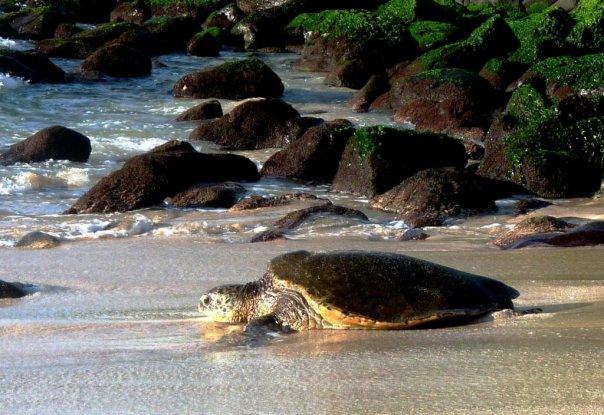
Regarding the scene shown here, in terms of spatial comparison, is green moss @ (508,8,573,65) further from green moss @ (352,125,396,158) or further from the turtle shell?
the turtle shell

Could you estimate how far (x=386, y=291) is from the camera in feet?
13.3

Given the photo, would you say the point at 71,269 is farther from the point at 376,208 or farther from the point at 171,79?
the point at 171,79

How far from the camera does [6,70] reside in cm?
1767

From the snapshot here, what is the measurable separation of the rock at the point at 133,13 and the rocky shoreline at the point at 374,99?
3.9 inches

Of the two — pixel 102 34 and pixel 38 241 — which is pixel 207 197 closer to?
pixel 38 241

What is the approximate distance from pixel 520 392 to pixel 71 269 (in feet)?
13.0

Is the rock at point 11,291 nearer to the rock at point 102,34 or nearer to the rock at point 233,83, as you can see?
the rock at point 233,83

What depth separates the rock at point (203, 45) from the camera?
22.5 m

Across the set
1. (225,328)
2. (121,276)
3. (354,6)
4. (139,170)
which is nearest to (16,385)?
Answer: (225,328)

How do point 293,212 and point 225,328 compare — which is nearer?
point 225,328

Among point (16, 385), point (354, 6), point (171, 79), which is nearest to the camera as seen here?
point (16, 385)

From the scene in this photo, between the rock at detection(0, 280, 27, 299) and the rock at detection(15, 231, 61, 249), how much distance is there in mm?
1738

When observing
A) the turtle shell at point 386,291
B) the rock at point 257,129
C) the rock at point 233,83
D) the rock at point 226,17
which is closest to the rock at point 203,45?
the rock at point 226,17

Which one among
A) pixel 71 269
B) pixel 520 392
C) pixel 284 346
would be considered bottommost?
pixel 71 269
